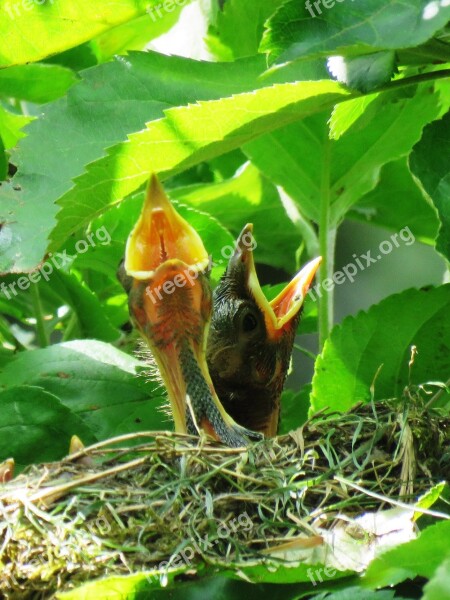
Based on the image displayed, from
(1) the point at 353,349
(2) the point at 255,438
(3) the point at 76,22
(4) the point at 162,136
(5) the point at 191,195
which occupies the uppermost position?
(3) the point at 76,22

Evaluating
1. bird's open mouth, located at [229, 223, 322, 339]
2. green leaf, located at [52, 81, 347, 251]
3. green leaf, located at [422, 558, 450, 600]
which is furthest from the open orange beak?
green leaf, located at [422, 558, 450, 600]

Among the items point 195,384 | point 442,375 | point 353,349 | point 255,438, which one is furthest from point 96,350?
point 442,375

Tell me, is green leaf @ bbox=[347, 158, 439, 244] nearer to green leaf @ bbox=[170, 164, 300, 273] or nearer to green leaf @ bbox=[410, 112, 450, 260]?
green leaf @ bbox=[170, 164, 300, 273]

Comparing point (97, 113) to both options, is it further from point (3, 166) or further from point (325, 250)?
point (325, 250)

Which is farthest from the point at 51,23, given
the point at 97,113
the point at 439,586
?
the point at 439,586

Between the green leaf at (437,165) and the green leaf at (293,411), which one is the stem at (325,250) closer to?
the green leaf at (293,411)

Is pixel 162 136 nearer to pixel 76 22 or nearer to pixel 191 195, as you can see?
pixel 76 22
